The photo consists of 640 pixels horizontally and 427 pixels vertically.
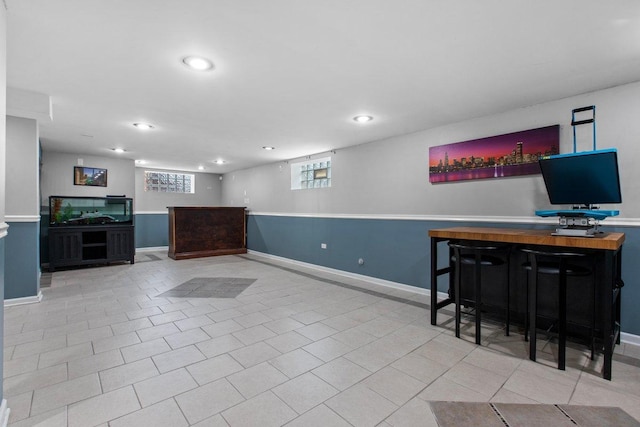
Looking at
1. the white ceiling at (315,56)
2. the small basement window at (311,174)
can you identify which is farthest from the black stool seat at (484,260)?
the small basement window at (311,174)

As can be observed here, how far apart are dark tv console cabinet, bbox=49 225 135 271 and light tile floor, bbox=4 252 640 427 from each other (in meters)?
2.29

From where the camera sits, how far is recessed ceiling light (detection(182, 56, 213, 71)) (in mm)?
2294

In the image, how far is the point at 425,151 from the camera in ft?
13.6

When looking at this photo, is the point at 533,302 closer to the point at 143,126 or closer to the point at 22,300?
the point at 143,126

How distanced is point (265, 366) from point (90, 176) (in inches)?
258

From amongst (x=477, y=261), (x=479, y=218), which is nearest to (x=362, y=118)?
(x=479, y=218)

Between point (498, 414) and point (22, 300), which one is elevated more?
point (22, 300)

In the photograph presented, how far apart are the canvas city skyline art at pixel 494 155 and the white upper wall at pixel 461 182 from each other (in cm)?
8

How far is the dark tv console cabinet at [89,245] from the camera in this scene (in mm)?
5449

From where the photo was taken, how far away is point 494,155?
347 cm

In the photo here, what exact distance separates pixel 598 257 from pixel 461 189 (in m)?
1.69

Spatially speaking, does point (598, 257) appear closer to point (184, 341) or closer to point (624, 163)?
point (624, 163)

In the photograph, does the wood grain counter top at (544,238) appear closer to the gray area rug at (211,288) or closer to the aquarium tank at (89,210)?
the gray area rug at (211,288)

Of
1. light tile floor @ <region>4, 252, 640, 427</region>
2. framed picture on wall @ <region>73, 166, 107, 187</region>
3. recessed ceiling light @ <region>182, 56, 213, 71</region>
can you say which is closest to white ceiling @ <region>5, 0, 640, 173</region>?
recessed ceiling light @ <region>182, 56, 213, 71</region>
